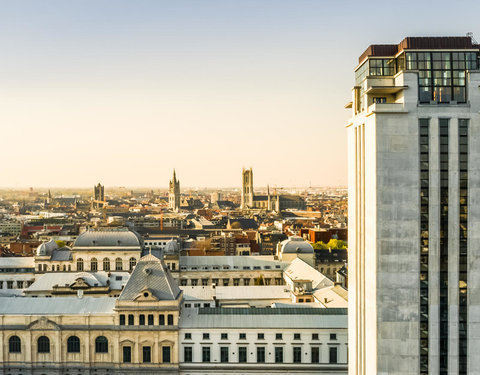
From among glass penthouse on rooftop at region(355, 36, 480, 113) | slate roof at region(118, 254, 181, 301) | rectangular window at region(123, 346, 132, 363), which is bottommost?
rectangular window at region(123, 346, 132, 363)

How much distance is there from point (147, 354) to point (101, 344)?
7.61 meters

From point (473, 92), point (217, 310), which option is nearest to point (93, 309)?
point (217, 310)

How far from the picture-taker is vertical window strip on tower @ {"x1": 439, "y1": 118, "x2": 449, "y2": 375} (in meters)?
57.9

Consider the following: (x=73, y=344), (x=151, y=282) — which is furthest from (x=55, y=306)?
(x=151, y=282)

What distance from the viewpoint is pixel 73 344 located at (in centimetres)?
9162

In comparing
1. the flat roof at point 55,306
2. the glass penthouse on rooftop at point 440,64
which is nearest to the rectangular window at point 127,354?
the flat roof at point 55,306

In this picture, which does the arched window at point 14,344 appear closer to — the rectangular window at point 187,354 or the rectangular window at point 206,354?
the rectangular window at point 187,354

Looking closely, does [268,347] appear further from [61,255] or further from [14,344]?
[61,255]

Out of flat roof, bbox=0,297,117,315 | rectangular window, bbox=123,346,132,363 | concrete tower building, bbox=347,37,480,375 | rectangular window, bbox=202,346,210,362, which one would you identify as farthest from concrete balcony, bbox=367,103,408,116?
rectangular window, bbox=123,346,132,363

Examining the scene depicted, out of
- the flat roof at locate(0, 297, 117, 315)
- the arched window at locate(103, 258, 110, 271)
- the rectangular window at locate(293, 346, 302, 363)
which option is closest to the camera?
the rectangular window at locate(293, 346, 302, 363)

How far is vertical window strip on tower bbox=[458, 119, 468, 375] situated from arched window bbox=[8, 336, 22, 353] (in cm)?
6732

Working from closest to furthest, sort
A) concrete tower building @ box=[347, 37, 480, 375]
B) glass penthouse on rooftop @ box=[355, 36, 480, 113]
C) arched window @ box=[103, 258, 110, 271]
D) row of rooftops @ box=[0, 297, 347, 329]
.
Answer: concrete tower building @ box=[347, 37, 480, 375], glass penthouse on rooftop @ box=[355, 36, 480, 113], row of rooftops @ box=[0, 297, 347, 329], arched window @ box=[103, 258, 110, 271]

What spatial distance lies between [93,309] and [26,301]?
12.1m

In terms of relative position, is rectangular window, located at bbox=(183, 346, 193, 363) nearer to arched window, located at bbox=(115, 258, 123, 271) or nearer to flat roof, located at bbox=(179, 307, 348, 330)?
flat roof, located at bbox=(179, 307, 348, 330)
